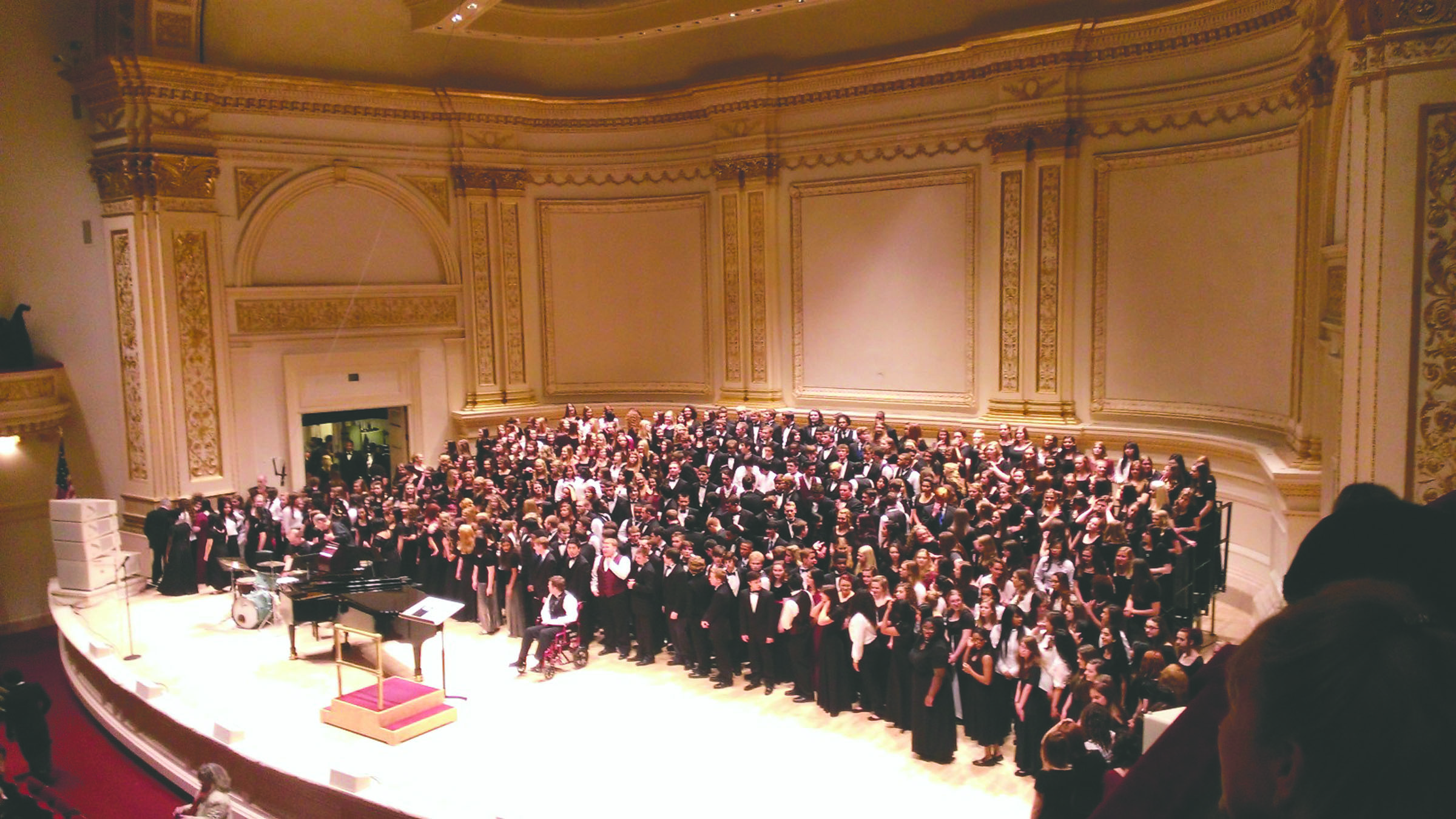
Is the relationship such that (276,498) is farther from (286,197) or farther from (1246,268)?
(1246,268)

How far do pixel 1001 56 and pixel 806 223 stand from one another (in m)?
4.96

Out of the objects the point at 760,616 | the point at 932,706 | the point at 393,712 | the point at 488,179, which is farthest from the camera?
the point at 488,179

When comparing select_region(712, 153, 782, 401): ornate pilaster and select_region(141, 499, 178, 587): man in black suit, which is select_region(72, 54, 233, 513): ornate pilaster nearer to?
select_region(141, 499, 178, 587): man in black suit

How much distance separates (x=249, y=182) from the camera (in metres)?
17.9

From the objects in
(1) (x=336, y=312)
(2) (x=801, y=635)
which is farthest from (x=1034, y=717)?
(1) (x=336, y=312)

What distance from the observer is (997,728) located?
9.09m

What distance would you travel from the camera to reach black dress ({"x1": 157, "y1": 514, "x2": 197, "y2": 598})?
14859 mm

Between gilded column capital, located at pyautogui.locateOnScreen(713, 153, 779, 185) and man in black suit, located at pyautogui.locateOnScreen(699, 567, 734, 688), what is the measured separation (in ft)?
37.0

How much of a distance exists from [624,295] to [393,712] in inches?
540

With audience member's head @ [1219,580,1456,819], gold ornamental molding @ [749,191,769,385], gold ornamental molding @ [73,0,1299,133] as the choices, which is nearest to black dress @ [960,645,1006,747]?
audience member's head @ [1219,580,1456,819]

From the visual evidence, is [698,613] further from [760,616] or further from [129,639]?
[129,639]

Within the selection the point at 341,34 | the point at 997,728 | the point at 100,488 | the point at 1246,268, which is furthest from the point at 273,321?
the point at 1246,268

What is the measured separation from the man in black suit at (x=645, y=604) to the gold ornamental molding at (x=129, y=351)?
971 centimetres

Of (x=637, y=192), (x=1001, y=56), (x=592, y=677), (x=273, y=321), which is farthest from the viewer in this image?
(x=637, y=192)
